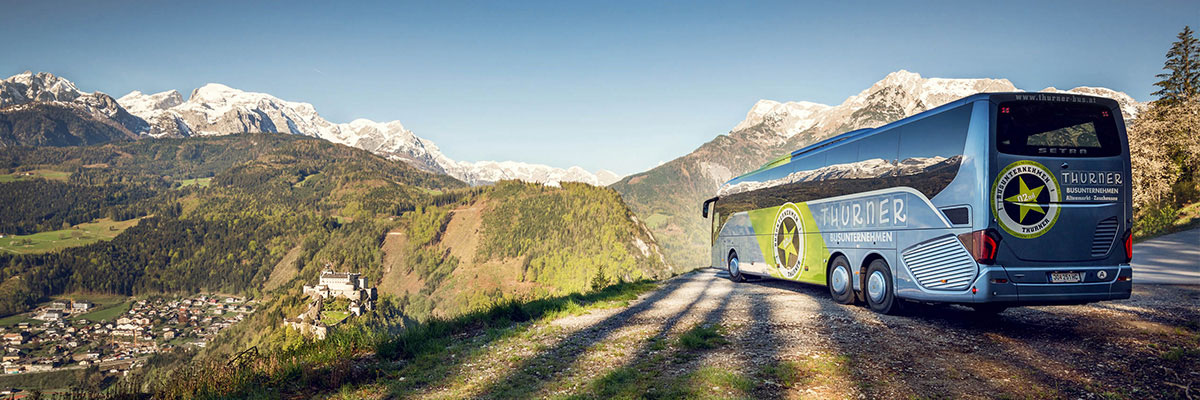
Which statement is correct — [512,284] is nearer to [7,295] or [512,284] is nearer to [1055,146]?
[1055,146]

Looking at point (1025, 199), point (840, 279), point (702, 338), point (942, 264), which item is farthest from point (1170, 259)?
point (702, 338)

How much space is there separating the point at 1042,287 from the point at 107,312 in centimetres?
23590

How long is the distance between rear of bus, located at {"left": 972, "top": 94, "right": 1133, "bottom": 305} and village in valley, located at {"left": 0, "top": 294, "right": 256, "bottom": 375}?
136m

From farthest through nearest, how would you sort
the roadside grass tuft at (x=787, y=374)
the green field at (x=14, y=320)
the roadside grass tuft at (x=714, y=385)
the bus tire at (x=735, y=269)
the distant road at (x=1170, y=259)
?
1. the green field at (x=14, y=320)
2. the bus tire at (x=735, y=269)
3. the distant road at (x=1170, y=259)
4. the roadside grass tuft at (x=787, y=374)
5. the roadside grass tuft at (x=714, y=385)

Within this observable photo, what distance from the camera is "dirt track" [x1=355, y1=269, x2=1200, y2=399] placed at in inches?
230

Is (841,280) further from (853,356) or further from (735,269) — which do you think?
(735,269)

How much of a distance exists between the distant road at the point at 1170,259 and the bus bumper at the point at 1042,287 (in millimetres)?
8782

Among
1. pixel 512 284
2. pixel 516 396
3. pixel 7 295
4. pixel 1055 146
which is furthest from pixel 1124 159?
pixel 7 295

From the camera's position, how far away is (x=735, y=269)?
20922 millimetres

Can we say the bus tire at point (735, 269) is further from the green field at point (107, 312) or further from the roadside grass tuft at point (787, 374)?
the green field at point (107, 312)

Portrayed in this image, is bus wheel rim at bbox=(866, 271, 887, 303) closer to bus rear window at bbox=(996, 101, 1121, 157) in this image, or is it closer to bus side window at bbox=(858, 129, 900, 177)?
bus side window at bbox=(858, 129, 900, 177)

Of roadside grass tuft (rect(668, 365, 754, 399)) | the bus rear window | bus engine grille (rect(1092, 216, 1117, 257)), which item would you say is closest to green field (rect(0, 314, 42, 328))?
roadside grass tuft (rect(668, 365, 754, 399))

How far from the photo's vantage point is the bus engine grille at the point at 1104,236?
28.4 ft

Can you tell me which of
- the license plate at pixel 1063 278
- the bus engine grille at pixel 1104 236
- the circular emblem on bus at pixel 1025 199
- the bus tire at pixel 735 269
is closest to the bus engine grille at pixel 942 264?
the circular emblem on bus at pixel 1025 199
